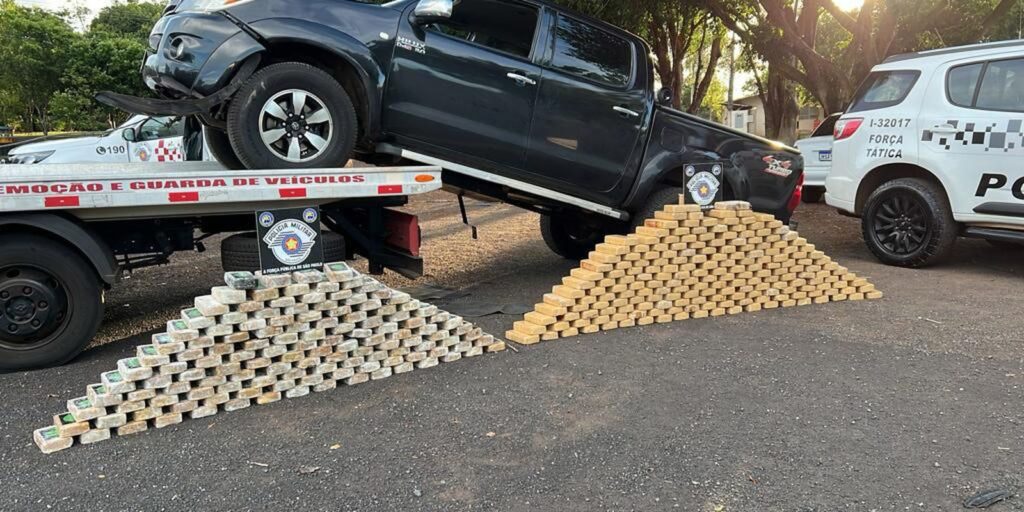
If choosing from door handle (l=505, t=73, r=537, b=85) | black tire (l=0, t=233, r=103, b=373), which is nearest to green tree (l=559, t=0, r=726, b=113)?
door handle (l=505, t=73, r=537, b=85)

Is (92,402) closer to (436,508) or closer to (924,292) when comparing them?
(436,508)

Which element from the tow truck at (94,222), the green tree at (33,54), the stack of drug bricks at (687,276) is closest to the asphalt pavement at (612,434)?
the stack of drug bricks at (687,276)

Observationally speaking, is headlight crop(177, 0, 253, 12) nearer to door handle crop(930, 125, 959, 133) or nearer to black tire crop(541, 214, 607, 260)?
black tire crop(541, 214, 607, 260)

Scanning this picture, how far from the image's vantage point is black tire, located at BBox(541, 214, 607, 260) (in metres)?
7.49

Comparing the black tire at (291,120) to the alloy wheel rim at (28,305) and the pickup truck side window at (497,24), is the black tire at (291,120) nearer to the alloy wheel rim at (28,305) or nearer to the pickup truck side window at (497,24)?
the pickup truck side window at (497,24)

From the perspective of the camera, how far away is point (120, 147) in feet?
34.7

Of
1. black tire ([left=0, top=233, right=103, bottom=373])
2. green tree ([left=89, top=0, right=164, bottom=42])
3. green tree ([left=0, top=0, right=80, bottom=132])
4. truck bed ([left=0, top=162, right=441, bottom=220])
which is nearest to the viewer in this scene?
truck bed ([left=0, top=162, right=441, bottom=220])

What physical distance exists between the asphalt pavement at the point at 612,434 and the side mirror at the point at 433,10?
228 cm

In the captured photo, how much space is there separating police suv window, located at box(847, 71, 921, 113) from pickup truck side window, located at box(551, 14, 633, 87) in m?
3.28

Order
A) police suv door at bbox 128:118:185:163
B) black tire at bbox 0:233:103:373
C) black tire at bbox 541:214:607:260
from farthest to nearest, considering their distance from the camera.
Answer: police suv door at bbox 128:118:185:163
black tire at bbox 541:214:607:260
black tire at bbox 0:233:103:373

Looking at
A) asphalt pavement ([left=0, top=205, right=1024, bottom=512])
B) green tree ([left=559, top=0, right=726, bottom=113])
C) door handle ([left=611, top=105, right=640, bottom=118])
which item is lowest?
asphalt pavement ([left=0, top=205, right=1024, bottom=512])

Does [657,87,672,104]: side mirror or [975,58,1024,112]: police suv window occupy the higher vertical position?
[975,58,1024,112]: police suv window

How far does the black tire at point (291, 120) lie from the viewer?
4141mm

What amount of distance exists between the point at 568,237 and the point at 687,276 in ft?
8.47
